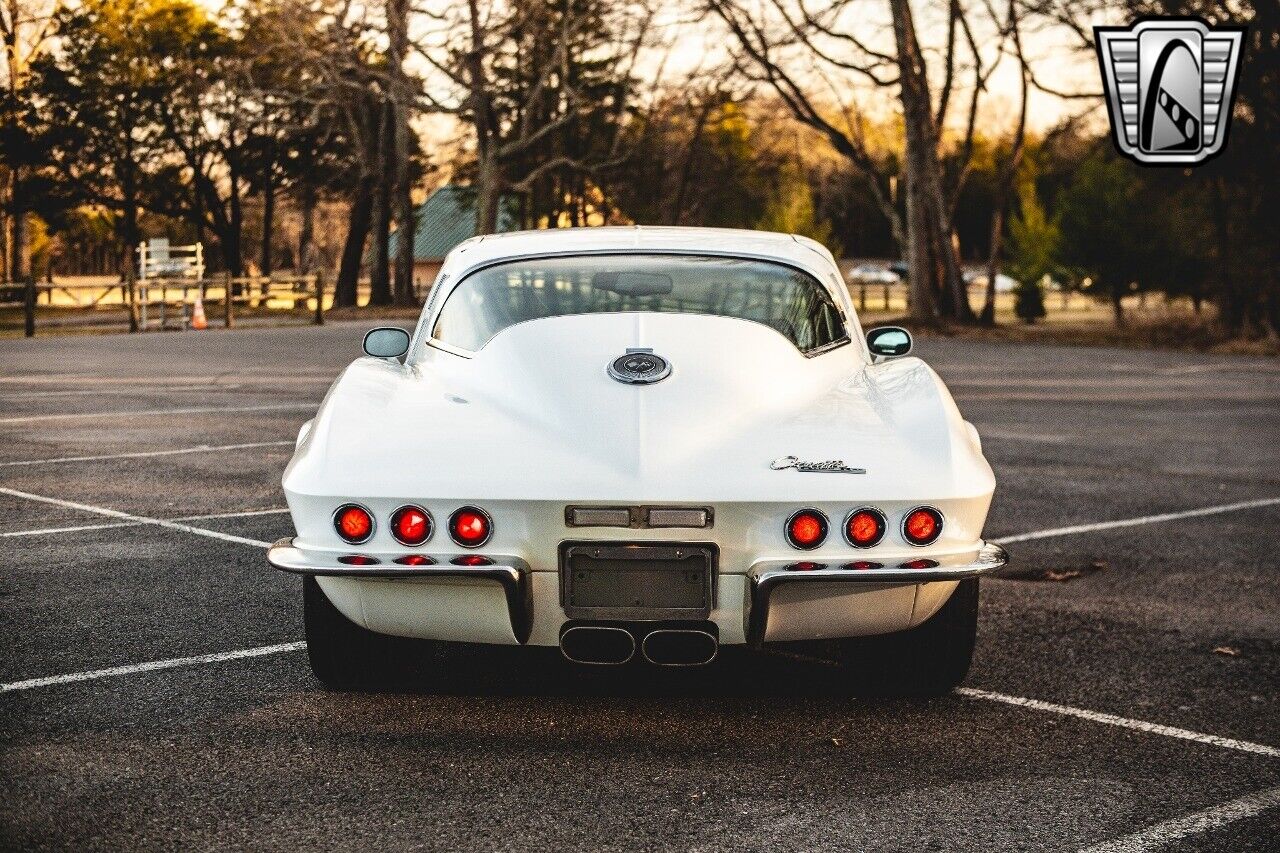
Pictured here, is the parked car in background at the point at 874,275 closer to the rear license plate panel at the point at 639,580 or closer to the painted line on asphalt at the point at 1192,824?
the rear license plate panel at the point at 639,580

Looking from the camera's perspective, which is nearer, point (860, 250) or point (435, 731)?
point (435, 731)

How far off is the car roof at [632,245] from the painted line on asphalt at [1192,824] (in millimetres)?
2474

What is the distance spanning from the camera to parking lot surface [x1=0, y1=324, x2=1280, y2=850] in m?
3.77

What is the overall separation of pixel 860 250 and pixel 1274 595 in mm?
111303

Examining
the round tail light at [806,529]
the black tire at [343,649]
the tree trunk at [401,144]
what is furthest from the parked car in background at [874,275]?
the round tail light at [806,529]

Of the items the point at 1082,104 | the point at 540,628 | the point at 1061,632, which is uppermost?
the point at 1082,104

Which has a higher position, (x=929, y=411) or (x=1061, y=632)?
(x=929, y=411)

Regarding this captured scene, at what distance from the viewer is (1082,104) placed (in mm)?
31625

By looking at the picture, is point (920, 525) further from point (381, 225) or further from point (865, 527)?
point (381, 225)

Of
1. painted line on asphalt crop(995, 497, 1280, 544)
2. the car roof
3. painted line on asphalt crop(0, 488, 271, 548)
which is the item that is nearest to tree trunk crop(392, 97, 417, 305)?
painted line on asphalt crop(0, 488, 271, 548)

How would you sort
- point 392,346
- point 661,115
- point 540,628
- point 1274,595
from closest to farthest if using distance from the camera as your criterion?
point 540,628, point 392,346, point 1274,595, point 661,115

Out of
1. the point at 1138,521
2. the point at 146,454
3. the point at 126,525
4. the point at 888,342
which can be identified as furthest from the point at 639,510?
the point at 146,454

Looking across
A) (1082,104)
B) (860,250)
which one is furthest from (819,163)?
(860,250)

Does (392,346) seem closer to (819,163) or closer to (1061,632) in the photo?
(1061,632)
